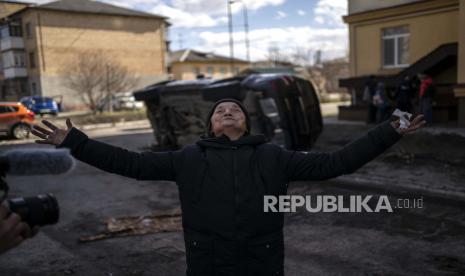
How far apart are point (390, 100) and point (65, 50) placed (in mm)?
34089

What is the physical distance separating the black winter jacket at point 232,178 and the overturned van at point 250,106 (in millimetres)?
6788

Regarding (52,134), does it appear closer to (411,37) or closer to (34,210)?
(34,210)

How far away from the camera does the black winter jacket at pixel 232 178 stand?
8.38 ft

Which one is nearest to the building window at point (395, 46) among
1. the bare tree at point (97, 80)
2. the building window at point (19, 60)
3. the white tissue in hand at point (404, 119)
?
the white tissue in hand at point (404, 119)

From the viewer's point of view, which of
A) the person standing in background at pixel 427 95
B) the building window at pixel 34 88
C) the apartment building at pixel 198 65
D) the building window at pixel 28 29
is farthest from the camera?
the apartment building at pixel 198 65

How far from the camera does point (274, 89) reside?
31.2ft

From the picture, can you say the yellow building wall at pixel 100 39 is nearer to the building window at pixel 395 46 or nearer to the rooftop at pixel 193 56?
the rooftop at pixel 193 56

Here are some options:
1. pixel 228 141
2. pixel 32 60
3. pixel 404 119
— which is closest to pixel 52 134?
pixel 228 141

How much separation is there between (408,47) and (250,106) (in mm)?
10843

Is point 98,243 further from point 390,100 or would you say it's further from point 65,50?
point 65,50

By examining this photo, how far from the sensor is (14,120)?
18516 millimetres

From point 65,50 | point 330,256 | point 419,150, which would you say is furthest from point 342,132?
point 65,50

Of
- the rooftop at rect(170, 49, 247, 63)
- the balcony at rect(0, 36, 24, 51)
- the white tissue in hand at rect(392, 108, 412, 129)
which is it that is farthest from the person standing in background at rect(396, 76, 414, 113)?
the rooftop at rect(170, 49, 247, 63)

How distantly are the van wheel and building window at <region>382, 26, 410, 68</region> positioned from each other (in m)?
15.3
